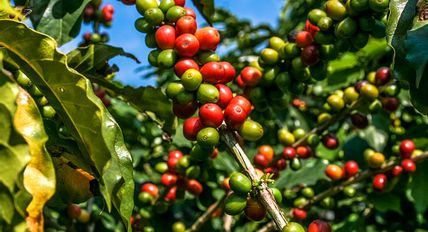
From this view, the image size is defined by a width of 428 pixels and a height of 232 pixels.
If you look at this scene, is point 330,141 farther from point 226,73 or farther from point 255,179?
point 255,179

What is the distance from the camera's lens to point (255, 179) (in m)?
1.50

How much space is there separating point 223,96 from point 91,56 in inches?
21.9

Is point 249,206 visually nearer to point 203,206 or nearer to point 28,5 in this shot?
point 28,5

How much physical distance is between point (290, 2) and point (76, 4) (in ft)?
8.70

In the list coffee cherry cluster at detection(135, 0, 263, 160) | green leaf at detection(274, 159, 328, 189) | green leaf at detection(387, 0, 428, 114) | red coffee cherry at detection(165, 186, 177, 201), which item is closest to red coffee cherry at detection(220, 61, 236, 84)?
coffee cherry cluster at detection(135, 0, 263, 160)

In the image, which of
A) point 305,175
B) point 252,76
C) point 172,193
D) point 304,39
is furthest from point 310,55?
point 305,175

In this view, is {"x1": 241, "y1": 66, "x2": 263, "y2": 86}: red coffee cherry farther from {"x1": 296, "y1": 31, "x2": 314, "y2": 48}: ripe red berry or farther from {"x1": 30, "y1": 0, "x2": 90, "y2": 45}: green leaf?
{"x1": 30, "y1": 0, "x2": 90, "y2": 45}: green leaf

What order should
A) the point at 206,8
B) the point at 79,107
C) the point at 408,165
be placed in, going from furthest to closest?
the point at 408,165, the point at 206,8, the point at 79,107

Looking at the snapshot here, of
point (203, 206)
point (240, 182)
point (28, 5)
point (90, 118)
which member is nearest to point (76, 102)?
point (90, 118)

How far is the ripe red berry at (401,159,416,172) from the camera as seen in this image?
2.57 metres

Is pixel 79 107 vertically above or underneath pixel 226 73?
above

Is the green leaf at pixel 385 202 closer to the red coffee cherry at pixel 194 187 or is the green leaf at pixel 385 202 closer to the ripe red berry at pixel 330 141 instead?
the ripe red berry at pixel 330 141

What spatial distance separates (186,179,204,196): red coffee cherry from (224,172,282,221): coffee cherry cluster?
108 centimetres

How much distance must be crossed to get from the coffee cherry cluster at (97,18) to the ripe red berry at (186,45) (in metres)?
1.32
